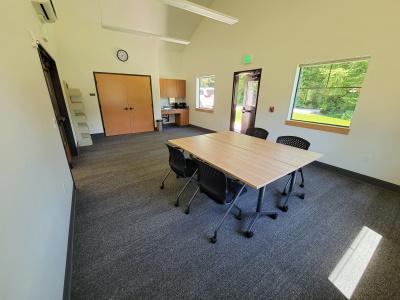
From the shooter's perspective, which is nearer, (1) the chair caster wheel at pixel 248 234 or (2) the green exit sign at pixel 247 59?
(1) the chair caster wheel at pixel 248 234

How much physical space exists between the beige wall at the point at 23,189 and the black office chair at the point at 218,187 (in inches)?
50.5

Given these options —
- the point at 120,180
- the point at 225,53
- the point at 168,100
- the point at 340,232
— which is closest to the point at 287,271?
the point at 340,232

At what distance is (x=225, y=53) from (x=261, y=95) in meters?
1.85

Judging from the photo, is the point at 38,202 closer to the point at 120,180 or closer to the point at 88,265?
the point at 88,265

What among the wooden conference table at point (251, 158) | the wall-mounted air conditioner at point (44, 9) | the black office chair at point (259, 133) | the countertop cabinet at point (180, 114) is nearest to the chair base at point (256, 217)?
the wooden conference table at point (251, 158)

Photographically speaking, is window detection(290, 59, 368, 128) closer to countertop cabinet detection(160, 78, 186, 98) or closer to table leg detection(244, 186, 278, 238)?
table leg detection(244, 186, 278, 238)

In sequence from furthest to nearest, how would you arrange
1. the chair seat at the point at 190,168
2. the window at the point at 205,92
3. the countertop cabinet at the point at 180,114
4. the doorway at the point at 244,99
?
1. the countertop cabinet at the point at 180,114
2. the window at the point at 205,92
3. the doorway at the point at 244,99
4. the chair seat at the point at 190,168

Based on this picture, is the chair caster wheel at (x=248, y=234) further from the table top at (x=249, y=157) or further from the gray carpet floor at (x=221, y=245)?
the table top at (x=249, y=157)

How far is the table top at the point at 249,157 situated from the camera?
162 cm

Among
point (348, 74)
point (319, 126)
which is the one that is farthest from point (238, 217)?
point (348, 74)

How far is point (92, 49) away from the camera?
4.75m

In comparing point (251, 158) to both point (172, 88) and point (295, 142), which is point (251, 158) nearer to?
point (295, 142)

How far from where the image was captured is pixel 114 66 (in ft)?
16.9

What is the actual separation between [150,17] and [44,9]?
10.9ft
